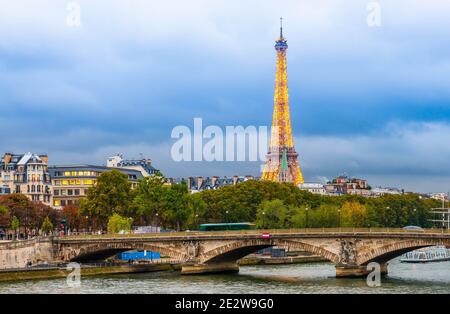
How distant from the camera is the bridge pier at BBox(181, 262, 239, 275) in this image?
262 ft

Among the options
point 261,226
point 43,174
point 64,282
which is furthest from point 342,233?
point 43,174

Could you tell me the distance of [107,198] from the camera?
4350 inches

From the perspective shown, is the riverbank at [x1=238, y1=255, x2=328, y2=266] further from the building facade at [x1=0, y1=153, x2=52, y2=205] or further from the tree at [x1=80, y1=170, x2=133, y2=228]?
the building facade at [x1=0, y1=153, x2=52, y2=205]

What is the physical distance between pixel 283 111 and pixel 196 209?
2177 inches

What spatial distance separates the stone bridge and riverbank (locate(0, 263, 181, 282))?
78.0 inches

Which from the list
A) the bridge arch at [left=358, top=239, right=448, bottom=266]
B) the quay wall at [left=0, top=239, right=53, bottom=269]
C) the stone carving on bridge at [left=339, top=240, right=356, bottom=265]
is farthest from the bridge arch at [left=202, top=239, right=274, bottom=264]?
the quay wall at [left=0, top=239, right=53, bottom=269]

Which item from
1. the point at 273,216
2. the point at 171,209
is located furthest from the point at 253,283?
the point at 273,216

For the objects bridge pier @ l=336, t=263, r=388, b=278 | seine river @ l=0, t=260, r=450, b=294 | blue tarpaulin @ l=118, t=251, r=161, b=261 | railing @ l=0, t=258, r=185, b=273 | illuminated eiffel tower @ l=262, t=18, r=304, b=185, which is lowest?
seine river @ l=0, t=260, r=450, b=294

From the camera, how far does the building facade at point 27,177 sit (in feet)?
470

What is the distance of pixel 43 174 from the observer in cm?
14625

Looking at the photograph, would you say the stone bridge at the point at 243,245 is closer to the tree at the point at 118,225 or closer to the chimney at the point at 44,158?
the tree at the point at 118,225

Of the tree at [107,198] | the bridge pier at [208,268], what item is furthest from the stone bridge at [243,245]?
the tree at [107,198]

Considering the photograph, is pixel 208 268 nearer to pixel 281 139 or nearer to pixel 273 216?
pixel 273 216

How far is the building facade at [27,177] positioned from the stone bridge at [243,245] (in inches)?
2246
